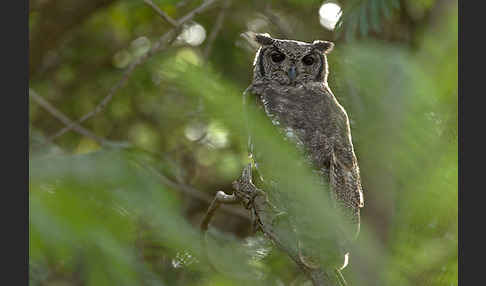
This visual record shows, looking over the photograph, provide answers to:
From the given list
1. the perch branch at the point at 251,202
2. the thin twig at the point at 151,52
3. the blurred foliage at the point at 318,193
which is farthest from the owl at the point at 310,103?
the blurred foliage at the point at 318,193

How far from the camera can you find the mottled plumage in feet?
6.11

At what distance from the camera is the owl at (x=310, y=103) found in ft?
6.08

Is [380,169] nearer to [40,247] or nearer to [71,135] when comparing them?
[40,247]

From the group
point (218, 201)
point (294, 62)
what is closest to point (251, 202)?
point (218, 201)

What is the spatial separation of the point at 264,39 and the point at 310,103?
1.65 ft

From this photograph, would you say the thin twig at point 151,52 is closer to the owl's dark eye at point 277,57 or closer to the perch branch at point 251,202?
the owl's dark eye at point 277,57

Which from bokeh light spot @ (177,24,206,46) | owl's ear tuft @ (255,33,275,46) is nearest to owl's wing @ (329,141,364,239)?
owl's ear tuft @ (255,33,275,46)

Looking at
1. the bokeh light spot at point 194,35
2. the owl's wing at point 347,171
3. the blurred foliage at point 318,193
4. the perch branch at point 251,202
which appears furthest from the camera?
the bokeh light spot at point 194,35

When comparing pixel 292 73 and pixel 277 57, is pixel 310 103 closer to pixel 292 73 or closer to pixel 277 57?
pixel 292 73

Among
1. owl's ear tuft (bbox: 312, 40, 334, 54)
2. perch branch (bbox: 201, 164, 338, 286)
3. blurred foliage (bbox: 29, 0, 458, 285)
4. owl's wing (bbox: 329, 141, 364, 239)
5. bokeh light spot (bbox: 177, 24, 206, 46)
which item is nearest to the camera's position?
blurred foliage (bbox: 29, 0, 458, 285)

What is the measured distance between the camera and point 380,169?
80 cm

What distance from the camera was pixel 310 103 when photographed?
2398 millimetres

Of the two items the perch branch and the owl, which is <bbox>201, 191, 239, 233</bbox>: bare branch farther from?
the owl

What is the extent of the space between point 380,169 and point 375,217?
62 millimetres
